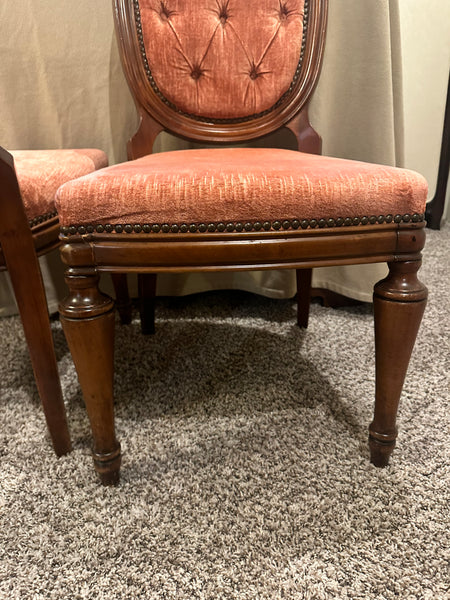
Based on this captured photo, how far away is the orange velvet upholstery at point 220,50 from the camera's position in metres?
0.94

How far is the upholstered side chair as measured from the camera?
24.4 inches

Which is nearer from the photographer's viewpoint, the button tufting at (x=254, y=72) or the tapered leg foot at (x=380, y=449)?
the tapered leg foot at (x=380, y=449)

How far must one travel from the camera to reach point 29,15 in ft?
3.56

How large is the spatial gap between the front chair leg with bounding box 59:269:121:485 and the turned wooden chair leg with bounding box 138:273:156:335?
1.54 ft

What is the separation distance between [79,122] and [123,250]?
800 mm

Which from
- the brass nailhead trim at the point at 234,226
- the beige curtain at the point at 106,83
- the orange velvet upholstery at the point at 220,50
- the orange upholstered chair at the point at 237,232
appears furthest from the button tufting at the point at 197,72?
Result: the brass nailhead trim at the point at 234,226

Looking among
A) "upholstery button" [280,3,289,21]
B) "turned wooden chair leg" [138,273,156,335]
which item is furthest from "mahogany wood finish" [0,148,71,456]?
"upholstery button" [280,3,289,21]

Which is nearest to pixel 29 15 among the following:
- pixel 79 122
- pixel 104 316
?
pixel 79 122

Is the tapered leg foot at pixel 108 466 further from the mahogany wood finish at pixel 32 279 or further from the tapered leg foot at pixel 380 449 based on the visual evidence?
the tapered leg foot at pixel 380 449

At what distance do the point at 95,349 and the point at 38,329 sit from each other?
15cm

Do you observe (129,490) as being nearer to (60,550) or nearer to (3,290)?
(60,550)

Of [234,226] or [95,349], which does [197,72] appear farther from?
[95,349]

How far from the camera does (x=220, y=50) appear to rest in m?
0.96

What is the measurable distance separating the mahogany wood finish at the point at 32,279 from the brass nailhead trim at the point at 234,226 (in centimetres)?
11
